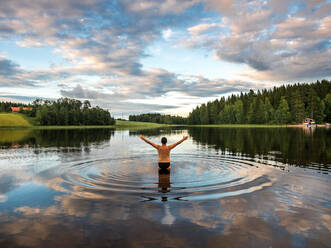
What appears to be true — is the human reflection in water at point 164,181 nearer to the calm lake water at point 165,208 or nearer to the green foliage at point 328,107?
the calm lake water at point 165,208

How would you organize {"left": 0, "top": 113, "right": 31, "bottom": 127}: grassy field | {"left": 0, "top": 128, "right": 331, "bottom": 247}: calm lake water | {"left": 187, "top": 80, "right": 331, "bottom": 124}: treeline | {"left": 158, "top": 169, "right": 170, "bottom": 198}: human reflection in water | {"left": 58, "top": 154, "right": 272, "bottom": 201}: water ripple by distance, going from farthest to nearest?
{"left": 0, "top": 113, "right": 31, "bottom": 127}: grassy field
{"left": 187, "top": 80, "right": 331, "bottom": 124}: treeline
{"left": 158, "top": 169, "right": 170, "bottom": 198}: human reflection in water
{"left": 58, "top": 154, "right": 272, "bottom": 201}: water ripple
{"left": 0, "top": 128, "right": 331, "bottom": 247}: calm lake water

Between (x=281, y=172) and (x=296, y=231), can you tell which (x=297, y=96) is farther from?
(x=296, y=231)

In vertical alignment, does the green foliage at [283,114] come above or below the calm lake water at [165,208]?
above

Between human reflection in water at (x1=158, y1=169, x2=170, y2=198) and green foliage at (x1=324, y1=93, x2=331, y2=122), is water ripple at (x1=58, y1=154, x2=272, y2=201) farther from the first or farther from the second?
green foliage at (x1=324, y1=93, x2=331, y2=122)

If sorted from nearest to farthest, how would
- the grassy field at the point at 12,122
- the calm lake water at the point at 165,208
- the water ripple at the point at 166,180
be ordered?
1. the calm lake water at the point at 165,208
2. the water ripple at the point at 166,180
3. the grassy field at the point at 12,122

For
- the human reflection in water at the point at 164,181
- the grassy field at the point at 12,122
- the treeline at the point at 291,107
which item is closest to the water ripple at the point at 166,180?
the human reflection in water at the point at 164,181

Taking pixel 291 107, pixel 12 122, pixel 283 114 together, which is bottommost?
pixel 12 122

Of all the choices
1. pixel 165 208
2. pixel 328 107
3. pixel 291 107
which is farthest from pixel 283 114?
pixel 165 208

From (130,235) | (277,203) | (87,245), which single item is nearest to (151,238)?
(130,235)

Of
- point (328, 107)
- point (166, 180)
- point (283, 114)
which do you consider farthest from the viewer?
point (328, 107)

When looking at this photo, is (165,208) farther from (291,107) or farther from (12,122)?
(12,122)

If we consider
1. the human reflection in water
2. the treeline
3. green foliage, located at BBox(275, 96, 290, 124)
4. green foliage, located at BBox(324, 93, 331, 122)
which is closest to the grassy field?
the treeline

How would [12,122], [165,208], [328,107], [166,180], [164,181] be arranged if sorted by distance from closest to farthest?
[165,208], [164,181], [166,180], [328,107], [12,122]

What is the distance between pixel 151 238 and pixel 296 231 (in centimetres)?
482
